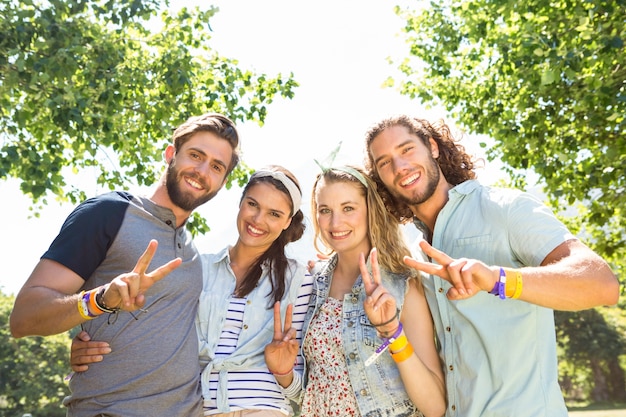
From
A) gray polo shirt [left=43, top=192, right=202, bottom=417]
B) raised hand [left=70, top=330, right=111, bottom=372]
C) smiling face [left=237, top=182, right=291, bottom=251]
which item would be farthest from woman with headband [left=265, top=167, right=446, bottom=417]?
raised hand [left=70, top=330, right=111, bottom=372]

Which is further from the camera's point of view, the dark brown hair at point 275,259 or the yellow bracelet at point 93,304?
the dark brown hair at point 275,259

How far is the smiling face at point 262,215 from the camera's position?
4277mm

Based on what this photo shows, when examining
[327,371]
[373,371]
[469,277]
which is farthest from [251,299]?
[469,277]

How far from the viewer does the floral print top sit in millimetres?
3773

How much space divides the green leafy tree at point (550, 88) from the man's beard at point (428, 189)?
15.9 feet

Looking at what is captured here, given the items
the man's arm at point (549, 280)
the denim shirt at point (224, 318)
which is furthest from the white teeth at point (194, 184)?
the man's arm at point (549, 280)

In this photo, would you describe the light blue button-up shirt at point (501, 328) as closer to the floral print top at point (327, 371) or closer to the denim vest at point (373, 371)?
the denim vest at point (373, 371)

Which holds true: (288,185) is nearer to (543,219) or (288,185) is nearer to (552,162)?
(543,219)

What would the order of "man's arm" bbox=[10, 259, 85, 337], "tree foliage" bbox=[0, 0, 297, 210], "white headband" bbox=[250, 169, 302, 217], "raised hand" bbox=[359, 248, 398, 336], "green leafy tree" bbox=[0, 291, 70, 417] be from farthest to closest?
"green leafy tree" bbox=[0, 291, 70, 417] < "tree foliage" bbox=[0, 0, 297, 210] < "white headband" bbox=[250, 169, 302, 217] < "raised hand" bbox=[359, 248, 398, 336] < "man's arm" bbox=[10, 259, 85, 337]

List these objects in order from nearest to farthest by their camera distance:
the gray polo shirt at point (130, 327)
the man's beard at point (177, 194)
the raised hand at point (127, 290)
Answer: the raised hand at point (127, 290) < the gray polo shirt at point (130, 327) < the man's beard at point (177, 194)

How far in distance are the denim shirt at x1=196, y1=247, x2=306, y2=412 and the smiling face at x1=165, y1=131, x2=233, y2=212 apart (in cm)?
51

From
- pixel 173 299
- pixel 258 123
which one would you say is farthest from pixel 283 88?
pixel 173 299

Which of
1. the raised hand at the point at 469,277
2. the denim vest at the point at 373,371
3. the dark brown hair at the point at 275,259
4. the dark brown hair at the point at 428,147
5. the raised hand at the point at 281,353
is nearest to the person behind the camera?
the raised hand at the point at 469,277

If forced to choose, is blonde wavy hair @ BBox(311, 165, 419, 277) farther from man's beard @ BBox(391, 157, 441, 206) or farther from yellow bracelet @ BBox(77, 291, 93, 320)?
yellow bracelet @ BBox(77, 291, 93, 320)
